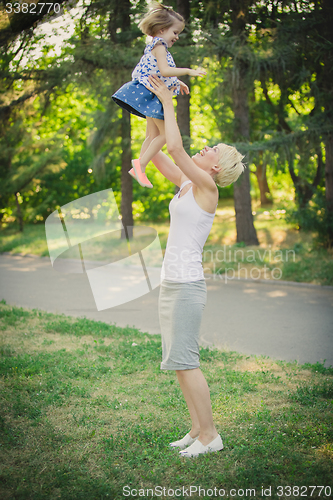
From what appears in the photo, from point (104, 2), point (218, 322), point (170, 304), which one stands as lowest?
point (218, 322)

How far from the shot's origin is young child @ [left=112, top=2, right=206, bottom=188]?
112 inches

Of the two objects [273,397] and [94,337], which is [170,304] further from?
[94,337]

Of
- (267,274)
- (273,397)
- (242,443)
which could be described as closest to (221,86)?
(267,274)

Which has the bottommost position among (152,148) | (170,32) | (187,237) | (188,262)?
(188,262)

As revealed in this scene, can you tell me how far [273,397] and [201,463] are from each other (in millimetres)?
1398

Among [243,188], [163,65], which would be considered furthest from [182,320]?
[243,188]

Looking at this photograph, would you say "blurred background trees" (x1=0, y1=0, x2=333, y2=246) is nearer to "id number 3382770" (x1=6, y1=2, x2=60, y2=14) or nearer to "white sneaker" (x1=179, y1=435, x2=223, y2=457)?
"id number 3382770" (x1=6, y1=2, x2=60, y2=14)

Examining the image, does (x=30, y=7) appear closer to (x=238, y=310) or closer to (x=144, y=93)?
(x=144, y=93)

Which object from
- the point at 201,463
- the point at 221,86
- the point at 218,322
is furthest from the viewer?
the point at 221,86

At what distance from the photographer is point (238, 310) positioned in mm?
8219

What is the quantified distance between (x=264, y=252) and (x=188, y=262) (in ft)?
32.8

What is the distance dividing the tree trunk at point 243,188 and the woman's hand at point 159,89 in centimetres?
956

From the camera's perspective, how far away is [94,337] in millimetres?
6121

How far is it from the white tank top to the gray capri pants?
7cm
